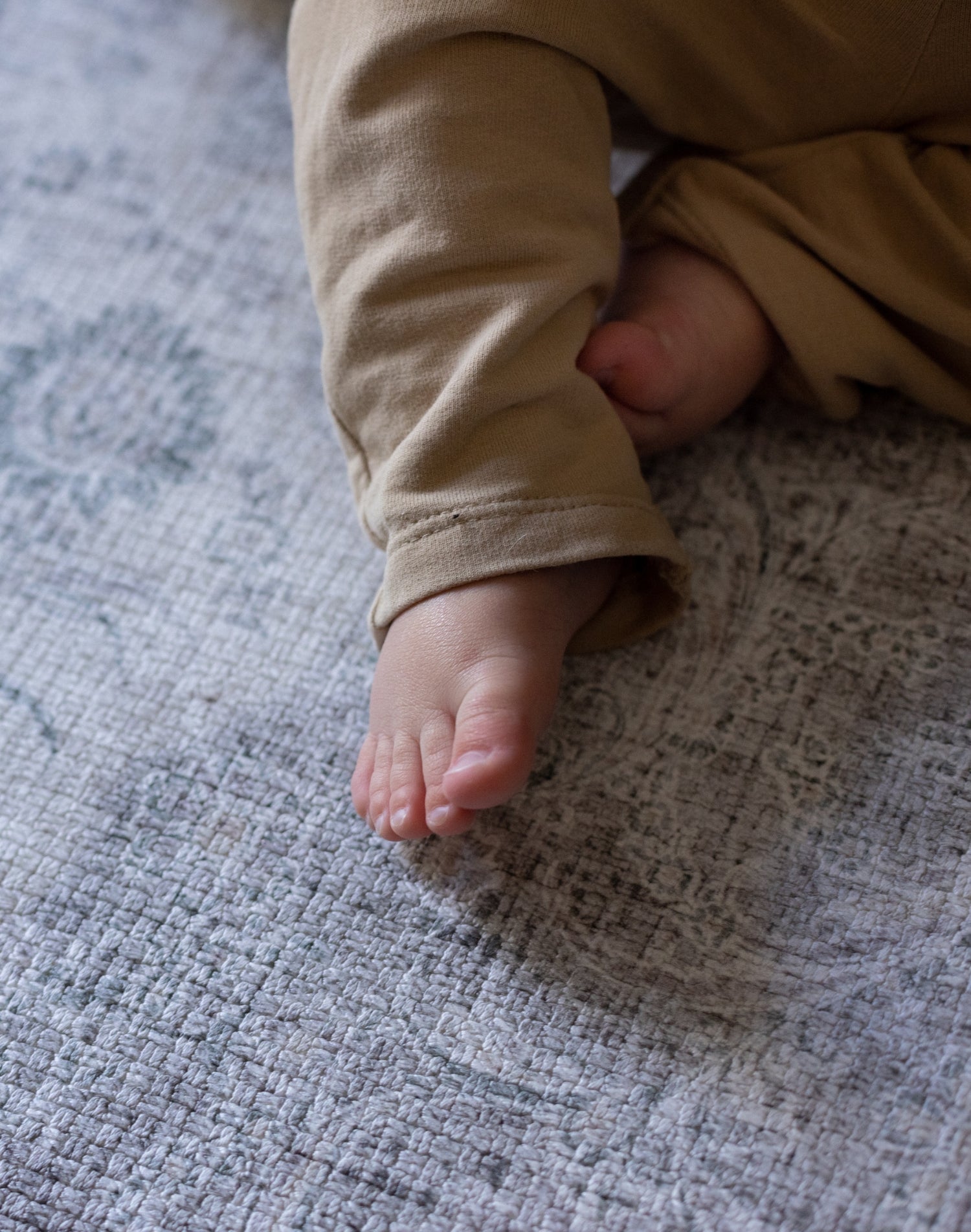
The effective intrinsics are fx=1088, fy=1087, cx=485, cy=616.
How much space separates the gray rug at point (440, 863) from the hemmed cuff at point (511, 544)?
6 cm

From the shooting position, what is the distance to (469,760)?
46 cm

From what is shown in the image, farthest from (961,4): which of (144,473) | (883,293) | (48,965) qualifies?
(48,965)

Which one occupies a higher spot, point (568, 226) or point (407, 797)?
point (568, 226)

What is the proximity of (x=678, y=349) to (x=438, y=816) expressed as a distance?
27cm

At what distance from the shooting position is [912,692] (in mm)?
526

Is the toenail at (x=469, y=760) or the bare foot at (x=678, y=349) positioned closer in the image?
the toenail at (x=469, y=760)

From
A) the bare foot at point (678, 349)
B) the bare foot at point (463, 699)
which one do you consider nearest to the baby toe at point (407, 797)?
the bare foot at point (463, 699)

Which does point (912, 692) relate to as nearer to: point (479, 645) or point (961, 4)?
point (479, 645)

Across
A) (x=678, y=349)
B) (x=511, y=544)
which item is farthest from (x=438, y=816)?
(x=678, y=349)

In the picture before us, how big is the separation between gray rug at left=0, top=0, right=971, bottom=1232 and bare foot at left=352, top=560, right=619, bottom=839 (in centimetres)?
4

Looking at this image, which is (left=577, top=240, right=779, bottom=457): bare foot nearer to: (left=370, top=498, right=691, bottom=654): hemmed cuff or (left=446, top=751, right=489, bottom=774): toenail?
(left=370, top=498, right=691, bottom=654): hemmed cuff

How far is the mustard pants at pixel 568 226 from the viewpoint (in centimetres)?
50

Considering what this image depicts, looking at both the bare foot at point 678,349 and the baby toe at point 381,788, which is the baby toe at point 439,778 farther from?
the bare foot at point 678,349

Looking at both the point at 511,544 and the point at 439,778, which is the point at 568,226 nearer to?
the point at 511,544
